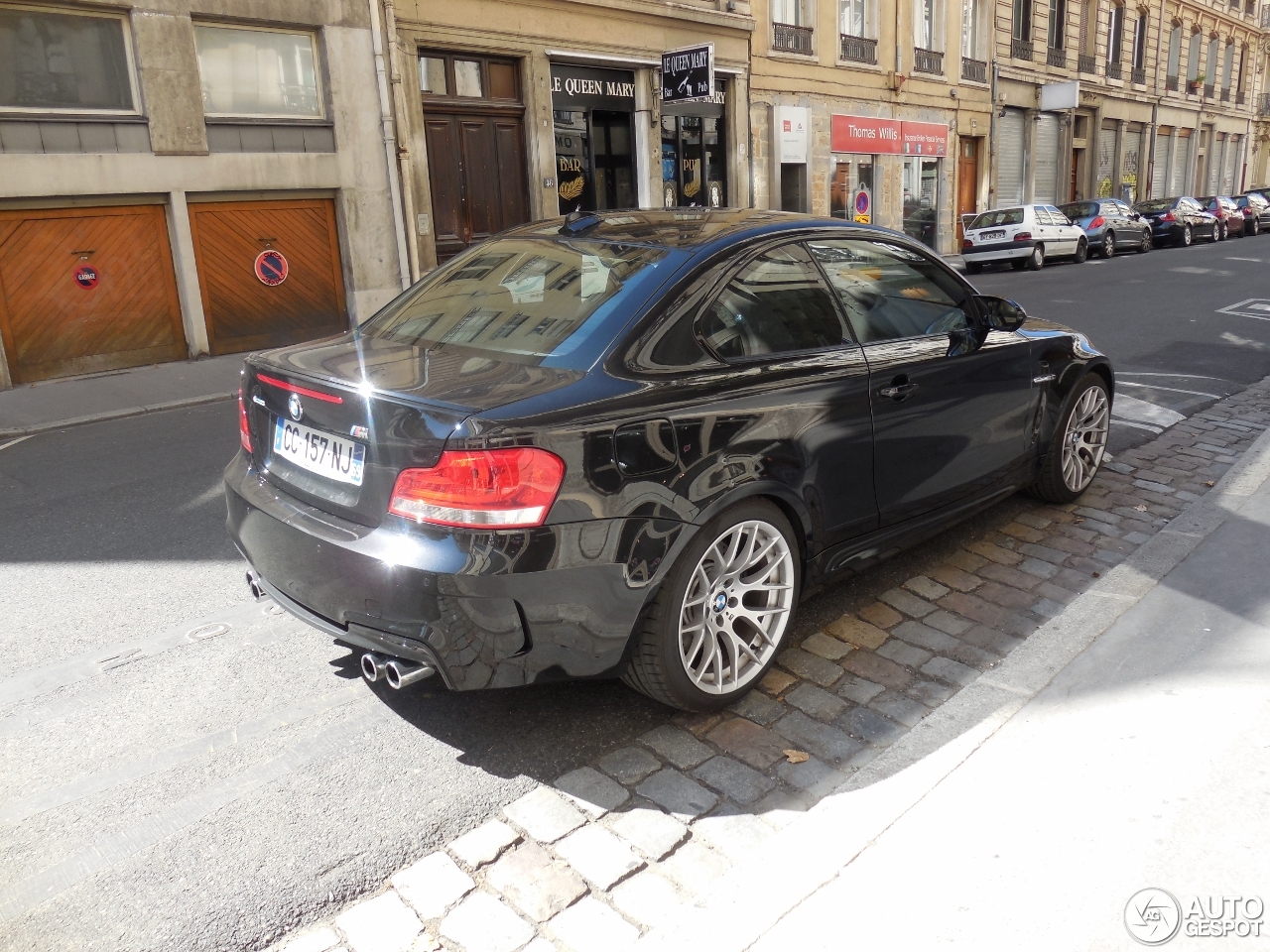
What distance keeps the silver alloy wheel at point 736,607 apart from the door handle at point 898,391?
83 cm

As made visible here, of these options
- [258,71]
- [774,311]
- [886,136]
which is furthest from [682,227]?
[886,136]

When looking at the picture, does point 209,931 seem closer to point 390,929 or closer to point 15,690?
point 390,929

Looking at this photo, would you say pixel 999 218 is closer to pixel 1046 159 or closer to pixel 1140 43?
pixel 1046 159

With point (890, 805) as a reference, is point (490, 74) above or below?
above

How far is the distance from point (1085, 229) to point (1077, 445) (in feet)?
77.2

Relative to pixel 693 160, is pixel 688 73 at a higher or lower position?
higher

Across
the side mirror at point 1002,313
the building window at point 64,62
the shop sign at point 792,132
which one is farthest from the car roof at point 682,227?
the shop sign at point 792,132

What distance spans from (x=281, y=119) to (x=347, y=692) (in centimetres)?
1233

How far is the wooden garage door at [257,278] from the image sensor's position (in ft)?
43.6

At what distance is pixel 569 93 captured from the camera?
1866 centimetres

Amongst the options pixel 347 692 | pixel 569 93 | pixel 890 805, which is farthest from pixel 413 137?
pixel 890 805

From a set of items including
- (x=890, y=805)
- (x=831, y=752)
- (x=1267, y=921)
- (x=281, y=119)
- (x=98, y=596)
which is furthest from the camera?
(x=281, y=119)

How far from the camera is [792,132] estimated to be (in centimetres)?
2403

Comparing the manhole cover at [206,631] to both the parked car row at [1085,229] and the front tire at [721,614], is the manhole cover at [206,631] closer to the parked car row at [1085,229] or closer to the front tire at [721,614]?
the front tire at [721,614]
